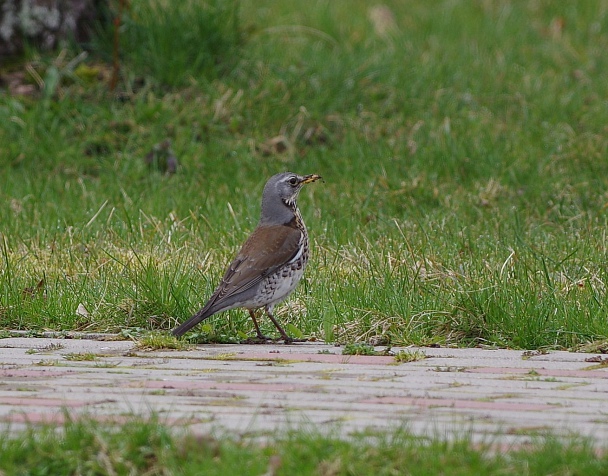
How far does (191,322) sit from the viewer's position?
6059 millimetres

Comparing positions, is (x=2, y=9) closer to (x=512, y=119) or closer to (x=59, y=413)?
(x=512, y=119)

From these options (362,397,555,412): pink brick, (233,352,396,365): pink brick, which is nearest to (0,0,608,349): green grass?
(233,352,396,365): pink brick

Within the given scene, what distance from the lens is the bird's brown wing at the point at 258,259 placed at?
6.29m

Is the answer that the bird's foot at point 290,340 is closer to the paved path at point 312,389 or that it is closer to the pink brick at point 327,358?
the paved path at point 312,389

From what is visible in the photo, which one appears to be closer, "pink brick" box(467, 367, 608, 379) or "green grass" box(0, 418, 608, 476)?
"green grass" box(0, 418, 608, 476)

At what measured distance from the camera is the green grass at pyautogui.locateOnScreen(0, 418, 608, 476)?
336 cm

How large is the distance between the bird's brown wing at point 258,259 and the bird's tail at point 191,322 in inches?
1.8

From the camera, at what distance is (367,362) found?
5336 mm

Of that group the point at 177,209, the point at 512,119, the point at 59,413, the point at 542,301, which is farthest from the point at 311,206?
the point at 59,413

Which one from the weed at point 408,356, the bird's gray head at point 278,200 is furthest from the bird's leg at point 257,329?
the weed at point 408,356

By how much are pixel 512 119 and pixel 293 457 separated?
382 inches

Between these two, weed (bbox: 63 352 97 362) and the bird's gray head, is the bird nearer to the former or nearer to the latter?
the bird's gray head

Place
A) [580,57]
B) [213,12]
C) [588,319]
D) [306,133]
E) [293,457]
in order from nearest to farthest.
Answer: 1. [293,457]
2. [588,319]
3. [306,133]
4. [213,12]
5. [580,57]

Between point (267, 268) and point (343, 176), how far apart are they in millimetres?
4804
